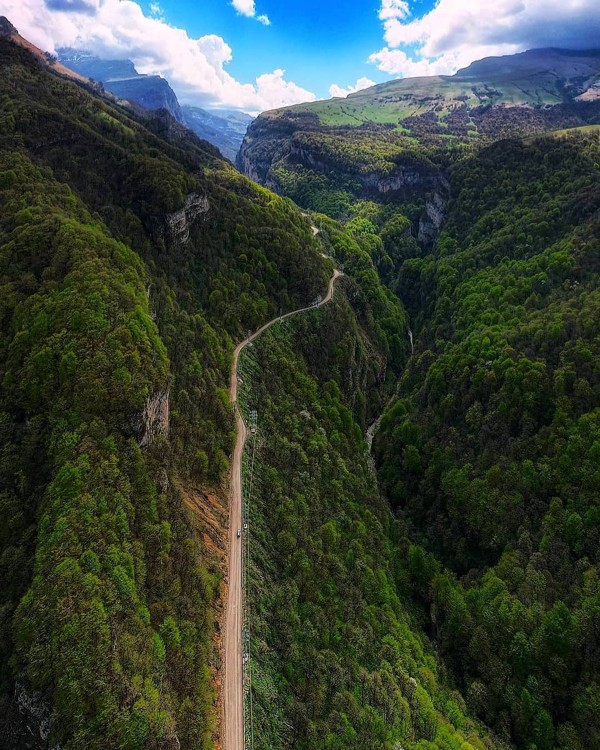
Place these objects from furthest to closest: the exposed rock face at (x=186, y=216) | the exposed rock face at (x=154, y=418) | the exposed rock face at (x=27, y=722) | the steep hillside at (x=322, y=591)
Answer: the exposed rock face at (x=186, y=216) → the exposed rock face at (x=154, y=418) → the steep hillside at (x=322, y=591) → the exposed rock face at (x=27, y=722)

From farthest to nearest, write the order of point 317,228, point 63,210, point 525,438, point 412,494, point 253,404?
1. point 317,228
2. point 412,494
3. point 525,438
4. point 253,404
5. point 63,210

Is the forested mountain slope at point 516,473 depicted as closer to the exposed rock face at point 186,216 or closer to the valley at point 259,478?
the valley at point 259,478

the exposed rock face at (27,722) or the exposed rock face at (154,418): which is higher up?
the exposed rock face at (154,418)

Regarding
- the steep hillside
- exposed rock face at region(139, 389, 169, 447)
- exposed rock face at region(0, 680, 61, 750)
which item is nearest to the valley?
exposed rock face at region(0, 680, 61, 750)

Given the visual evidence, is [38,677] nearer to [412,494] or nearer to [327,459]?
[327,459]

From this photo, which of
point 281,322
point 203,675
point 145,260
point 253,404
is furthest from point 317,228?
point 203,675

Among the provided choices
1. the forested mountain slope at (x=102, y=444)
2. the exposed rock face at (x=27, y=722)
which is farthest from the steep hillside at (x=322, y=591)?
the exposed rock face at (x=27, y=722)

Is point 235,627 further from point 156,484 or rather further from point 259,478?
point 259,478

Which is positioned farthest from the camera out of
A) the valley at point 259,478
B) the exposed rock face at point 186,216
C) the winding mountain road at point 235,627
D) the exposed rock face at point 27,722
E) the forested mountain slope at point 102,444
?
the exposed rock face at point 186,216
